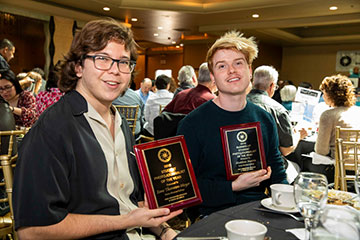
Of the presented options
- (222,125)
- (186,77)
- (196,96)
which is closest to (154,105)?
(186,77)

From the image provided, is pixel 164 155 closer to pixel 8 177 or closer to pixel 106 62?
pixel 106 62

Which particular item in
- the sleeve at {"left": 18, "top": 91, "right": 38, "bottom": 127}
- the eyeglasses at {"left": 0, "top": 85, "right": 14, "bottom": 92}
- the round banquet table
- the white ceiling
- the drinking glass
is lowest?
the round banquet table

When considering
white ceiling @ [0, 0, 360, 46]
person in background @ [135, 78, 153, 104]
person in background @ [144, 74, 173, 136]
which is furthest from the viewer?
white ceiling @ [0, 0, 360, 46]

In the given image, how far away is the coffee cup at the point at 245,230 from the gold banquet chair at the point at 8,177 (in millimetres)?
841

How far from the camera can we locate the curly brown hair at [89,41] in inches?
47.4

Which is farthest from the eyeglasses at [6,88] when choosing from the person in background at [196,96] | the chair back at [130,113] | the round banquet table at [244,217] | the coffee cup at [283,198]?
the coffee cup at [283,198]

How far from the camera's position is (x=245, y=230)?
917 mm

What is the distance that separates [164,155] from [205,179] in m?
0.60

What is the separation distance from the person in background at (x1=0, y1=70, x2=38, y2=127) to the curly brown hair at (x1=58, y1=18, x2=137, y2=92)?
227cm

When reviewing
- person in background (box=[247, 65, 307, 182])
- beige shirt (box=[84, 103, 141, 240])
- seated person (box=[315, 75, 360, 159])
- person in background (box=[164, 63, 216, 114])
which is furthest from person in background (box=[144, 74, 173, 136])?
beige shirt (box=[84, 103, 141, 240])

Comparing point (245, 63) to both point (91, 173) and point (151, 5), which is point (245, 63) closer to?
point (91, 173)

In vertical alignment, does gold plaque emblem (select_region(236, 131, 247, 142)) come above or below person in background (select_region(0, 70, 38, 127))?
below

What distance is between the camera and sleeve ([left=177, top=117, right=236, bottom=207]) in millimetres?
1586

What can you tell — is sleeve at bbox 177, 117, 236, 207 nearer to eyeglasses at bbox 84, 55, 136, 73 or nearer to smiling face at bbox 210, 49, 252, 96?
smiling face at bbox 210, 49, 252, 96
